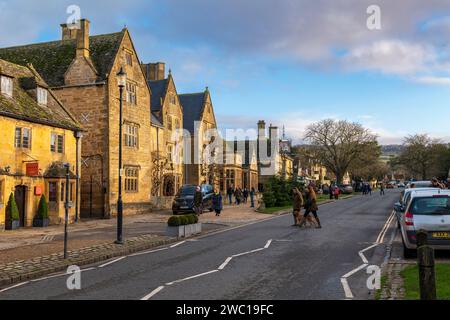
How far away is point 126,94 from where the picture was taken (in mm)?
34438

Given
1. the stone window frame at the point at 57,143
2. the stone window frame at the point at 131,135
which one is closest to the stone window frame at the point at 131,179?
the stone window frame at the point at 131,135

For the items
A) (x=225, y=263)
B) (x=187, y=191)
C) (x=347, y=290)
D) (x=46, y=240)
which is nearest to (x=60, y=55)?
(x=187, y=191)

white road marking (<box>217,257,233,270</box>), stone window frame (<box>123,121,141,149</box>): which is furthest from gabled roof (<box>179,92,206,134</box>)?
white road marking (<box>217,257,233,270</box>)

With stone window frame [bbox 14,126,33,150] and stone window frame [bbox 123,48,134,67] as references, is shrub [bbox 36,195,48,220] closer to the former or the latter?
stone window frame [bbox 14,126,33,150]

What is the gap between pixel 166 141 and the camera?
4503cm

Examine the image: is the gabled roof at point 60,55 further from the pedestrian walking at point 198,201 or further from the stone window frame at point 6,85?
the pedestrian walking at point 198,201

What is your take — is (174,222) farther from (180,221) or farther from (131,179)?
(131,179)

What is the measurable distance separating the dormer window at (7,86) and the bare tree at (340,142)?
5657 centimetres

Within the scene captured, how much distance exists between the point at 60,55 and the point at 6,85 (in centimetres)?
1087

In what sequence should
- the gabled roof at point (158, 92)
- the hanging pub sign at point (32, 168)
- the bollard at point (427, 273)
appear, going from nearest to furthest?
1. the bollard at point (427, 273)
2. the hanging pub sign at point (32, 168)
3. the gabled roof at point (158, 92)

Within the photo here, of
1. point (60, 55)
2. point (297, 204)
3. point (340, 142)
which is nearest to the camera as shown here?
point (297, 204)

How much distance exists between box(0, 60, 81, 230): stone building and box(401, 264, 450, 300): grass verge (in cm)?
2007

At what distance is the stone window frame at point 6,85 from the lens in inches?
983
